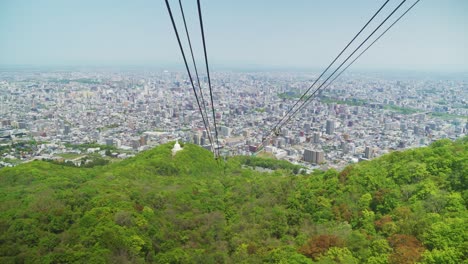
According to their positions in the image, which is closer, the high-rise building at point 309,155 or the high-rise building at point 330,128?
the high-rise building at point 309,155

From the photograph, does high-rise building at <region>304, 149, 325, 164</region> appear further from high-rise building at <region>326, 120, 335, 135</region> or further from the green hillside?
the green hillside

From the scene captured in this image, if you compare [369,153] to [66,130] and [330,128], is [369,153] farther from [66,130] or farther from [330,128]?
[66,130]

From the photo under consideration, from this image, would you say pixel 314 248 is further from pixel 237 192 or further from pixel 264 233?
pixel 237 192

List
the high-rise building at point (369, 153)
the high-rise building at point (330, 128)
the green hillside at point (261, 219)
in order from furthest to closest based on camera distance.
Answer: the high-rise building at point (330, 128) → the high-rise building at point (369, 153) → the green hillside at point (261, 219)

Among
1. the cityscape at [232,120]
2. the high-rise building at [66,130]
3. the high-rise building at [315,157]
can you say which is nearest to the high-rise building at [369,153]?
the cityscape at [232,120]

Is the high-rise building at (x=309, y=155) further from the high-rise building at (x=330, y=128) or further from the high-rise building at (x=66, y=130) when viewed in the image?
the high-rise building at (x=66, y=130)

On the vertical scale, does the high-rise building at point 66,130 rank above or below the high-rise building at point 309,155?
above

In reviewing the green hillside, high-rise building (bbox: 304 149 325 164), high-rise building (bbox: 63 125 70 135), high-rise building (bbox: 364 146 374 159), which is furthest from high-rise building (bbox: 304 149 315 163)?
high-rise building (bbox: 63 125 70 135)

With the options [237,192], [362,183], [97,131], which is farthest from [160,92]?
[362,183]
